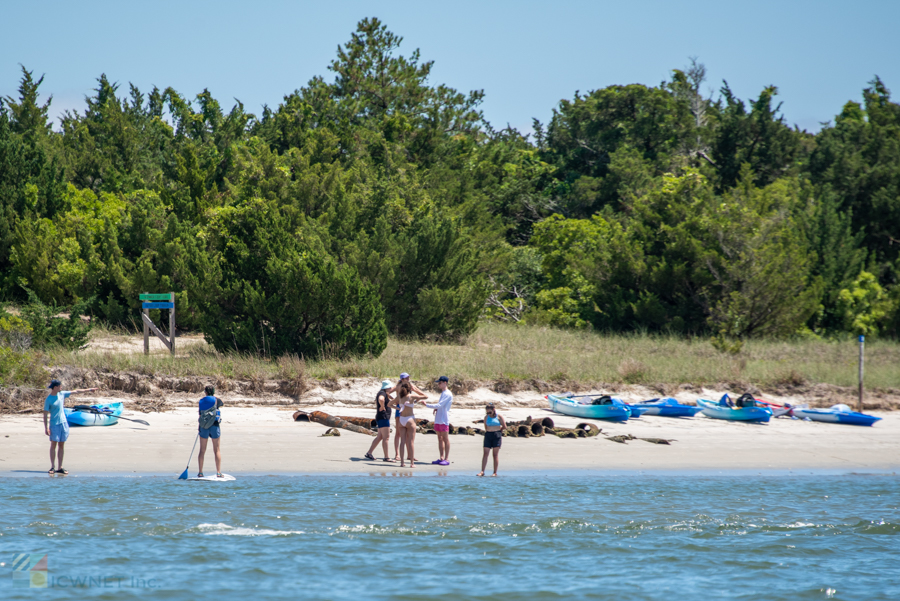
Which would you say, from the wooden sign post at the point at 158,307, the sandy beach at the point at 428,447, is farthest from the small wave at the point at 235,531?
the wooden sign post at the point at 158,307

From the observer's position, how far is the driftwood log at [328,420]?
659 inches

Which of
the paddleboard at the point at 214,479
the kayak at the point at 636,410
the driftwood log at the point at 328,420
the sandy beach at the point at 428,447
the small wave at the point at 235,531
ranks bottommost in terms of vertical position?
the small wave at the point at 235,531

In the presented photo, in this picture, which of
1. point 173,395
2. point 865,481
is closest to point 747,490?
point 865,481

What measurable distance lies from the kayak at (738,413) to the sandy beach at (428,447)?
0.71 feet

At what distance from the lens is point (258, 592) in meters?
9.81

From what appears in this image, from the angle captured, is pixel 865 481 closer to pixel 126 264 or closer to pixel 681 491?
pixel 681 491

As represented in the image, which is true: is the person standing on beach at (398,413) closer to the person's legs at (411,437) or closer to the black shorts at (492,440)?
the person's legs at (411,437)

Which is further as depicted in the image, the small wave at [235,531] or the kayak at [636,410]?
the kayak at [636,410]

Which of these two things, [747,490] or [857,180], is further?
[857,180]

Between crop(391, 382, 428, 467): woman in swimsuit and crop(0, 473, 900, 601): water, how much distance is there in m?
Answer: 0.66

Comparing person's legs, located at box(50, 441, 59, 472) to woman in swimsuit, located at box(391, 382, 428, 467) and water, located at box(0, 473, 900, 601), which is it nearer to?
water, located at box(0, 473, 900, 601)

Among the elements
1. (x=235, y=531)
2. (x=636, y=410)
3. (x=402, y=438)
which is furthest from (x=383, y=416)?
(x=636, y=410)

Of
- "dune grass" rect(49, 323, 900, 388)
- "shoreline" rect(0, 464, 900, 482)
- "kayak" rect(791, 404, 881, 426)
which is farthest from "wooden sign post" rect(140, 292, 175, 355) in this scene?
"kayak" rect(791, 404, 881, 426)

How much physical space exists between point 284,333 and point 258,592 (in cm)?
1336
